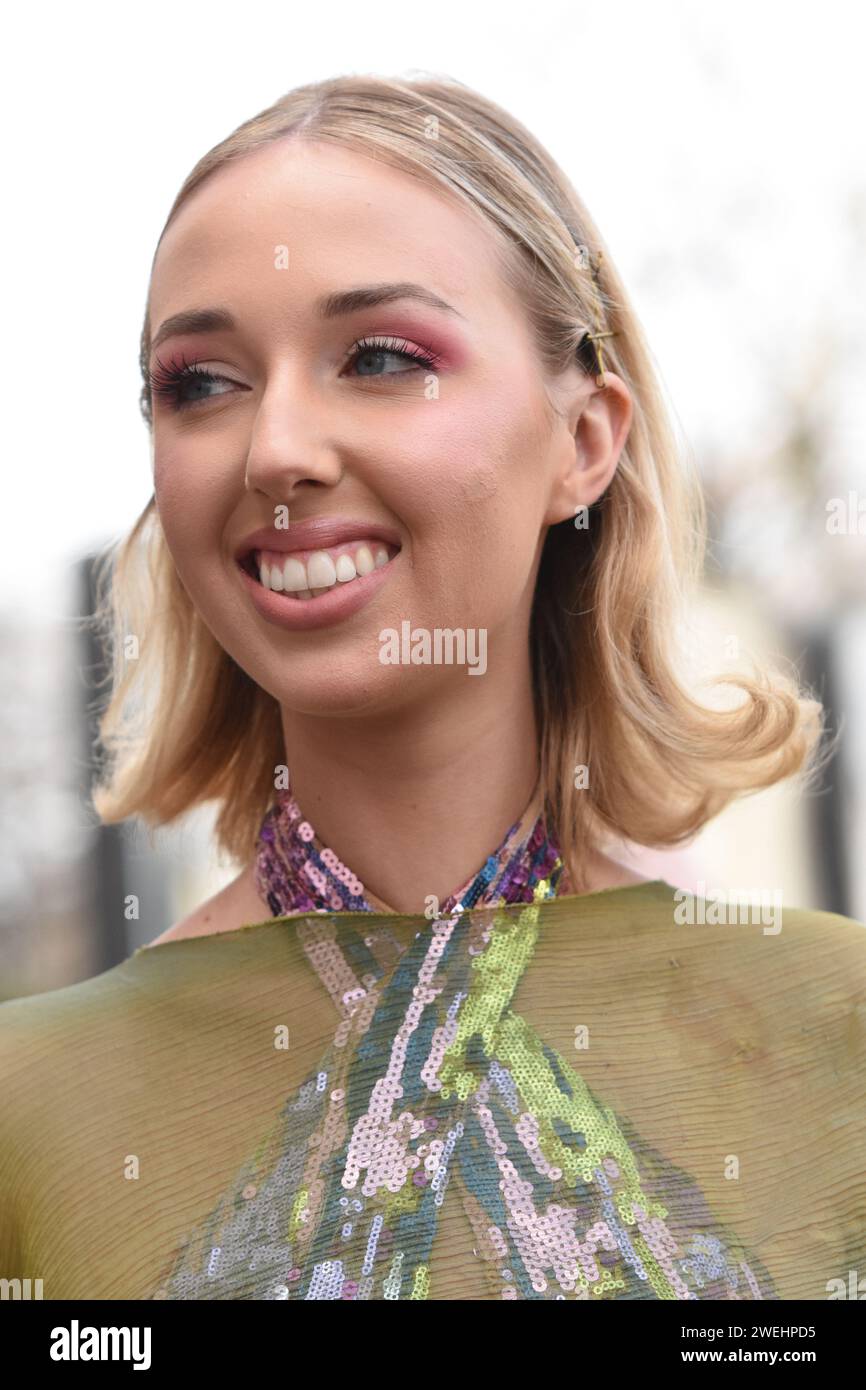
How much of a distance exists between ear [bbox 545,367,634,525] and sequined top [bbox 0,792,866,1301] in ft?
1.51

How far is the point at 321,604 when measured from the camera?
2006 millimetres

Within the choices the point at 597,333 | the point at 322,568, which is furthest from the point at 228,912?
the point at 597,333

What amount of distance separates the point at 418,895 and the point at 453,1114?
0.31 m

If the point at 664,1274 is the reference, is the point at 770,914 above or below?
above

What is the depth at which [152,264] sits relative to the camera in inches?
88.4

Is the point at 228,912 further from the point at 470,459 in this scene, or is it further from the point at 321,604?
the point at 470,459

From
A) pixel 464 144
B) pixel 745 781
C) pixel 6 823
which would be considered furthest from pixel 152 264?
pixel 6 823

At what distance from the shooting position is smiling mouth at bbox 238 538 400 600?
6.53 ft

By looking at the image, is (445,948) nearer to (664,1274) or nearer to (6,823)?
(664,1274)

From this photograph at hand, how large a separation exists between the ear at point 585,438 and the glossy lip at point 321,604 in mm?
346
